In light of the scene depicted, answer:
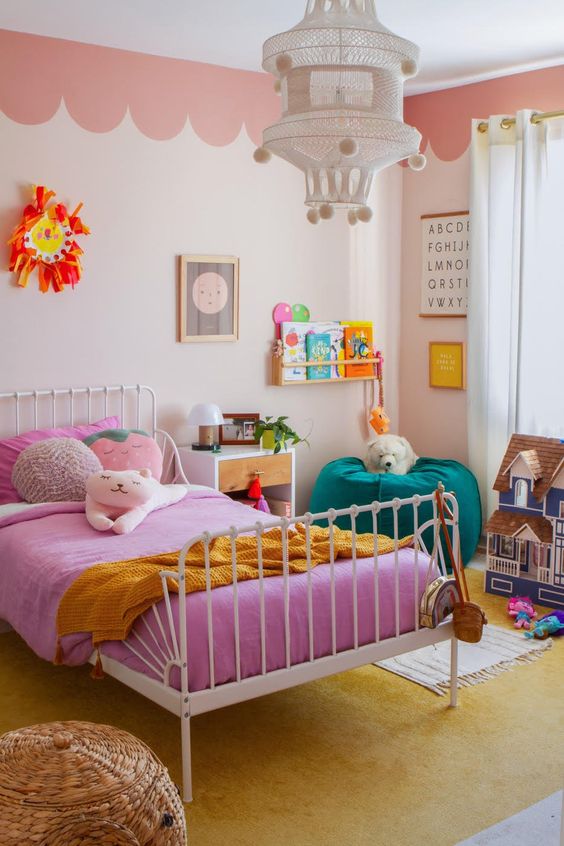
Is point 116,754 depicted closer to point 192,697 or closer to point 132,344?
point 192,697

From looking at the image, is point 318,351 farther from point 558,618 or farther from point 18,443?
point 558,618

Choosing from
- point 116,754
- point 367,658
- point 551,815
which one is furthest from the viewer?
point 367,658

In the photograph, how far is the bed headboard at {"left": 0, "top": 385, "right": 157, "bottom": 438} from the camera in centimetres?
430

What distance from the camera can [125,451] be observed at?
4156 mm

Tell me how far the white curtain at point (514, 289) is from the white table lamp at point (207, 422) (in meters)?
1.36

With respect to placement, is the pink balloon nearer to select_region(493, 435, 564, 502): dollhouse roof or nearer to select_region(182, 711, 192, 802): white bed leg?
select_region(493, 435, 564, 502): dollhouse roof

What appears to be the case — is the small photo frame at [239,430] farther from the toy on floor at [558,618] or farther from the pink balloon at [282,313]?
the toy on floor at [558,618]

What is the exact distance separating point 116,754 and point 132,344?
277 cm

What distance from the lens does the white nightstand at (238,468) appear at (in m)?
4.63

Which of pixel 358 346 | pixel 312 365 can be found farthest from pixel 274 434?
pixel 358 346

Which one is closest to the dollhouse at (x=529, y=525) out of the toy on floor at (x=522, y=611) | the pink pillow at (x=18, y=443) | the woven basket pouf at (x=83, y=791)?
the toy on floor at (x=522, y=611)

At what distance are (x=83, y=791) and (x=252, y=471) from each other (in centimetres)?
281

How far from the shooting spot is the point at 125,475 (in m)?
3.78

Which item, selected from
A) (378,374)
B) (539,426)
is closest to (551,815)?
(539,426)
